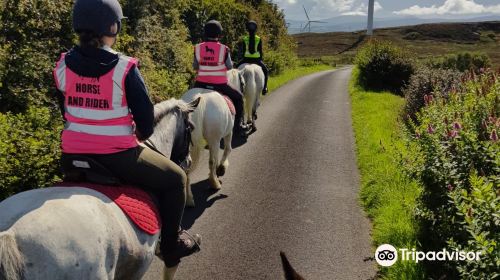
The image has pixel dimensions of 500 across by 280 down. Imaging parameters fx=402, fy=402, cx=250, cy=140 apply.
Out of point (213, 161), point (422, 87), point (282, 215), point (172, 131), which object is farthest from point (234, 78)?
point (422, 87)

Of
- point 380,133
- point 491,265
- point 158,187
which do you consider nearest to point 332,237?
point 491,265

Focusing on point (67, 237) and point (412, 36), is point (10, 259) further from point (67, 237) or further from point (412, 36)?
point (412, 36)

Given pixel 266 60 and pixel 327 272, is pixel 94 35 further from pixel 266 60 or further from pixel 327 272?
pixel 266 60

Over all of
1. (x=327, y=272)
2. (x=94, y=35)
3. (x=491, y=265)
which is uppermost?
(x=94, y=35)

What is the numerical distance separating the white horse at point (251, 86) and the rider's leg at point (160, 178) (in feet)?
27.2

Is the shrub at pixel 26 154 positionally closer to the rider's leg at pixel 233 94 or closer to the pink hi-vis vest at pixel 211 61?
the pink hi-vis vest at pixel 211 61

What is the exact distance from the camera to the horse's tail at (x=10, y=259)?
7.90ft

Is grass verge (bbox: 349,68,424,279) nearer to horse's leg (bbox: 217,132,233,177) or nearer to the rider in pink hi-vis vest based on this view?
horse's leg (bbox: 217,132,233,177)

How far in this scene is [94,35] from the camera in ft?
10.8

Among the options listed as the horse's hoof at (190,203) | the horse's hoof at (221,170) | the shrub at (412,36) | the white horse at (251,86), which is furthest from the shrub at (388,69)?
the shrub at (412,36)

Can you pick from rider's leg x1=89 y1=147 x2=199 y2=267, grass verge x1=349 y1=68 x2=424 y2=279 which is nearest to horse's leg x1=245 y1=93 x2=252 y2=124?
grass verge x1=349 y1=68 x2=424 y2=279

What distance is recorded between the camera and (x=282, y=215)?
7.05 meters

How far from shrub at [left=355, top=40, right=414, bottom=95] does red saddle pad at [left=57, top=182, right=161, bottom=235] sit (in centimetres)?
2079

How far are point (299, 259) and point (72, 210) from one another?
375 centimetres
